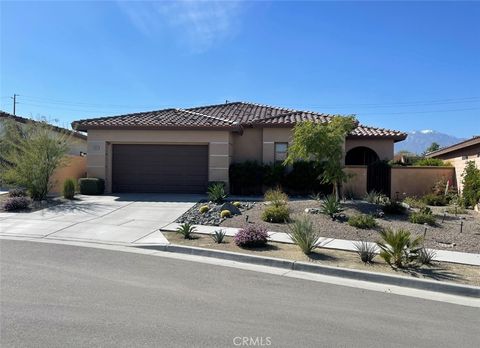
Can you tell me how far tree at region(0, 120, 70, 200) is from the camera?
18.9 meters

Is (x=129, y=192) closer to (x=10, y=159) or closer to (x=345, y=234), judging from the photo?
(x=10, y=159)

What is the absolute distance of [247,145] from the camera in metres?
24.5

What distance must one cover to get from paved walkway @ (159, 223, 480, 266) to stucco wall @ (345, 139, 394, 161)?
14069 mm

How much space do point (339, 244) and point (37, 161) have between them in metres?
13.8

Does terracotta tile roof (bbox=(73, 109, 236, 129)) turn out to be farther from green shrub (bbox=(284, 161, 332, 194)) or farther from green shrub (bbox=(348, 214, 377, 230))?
green shrub (bbox=(348, 214, 377, 230))

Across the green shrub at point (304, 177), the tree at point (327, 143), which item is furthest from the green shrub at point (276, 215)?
the green shrub at point (304, 177)

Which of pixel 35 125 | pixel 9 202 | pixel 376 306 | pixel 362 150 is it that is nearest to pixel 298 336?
pixel 376 306

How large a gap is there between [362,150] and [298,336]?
22.7 meters

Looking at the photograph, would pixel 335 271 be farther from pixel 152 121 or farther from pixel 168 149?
pixel 152 121

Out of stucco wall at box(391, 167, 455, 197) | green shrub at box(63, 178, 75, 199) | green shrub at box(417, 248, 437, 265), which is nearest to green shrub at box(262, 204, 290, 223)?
green shrub at box(417, 248, 437, 265)

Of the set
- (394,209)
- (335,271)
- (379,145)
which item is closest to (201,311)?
(335,271)

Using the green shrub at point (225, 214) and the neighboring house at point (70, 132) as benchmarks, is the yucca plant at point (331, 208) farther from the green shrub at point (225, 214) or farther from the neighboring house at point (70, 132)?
the neighboring house at point (70, 132)

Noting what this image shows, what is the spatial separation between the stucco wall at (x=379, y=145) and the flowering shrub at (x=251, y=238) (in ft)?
52.2

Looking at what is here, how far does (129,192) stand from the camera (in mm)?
22906
